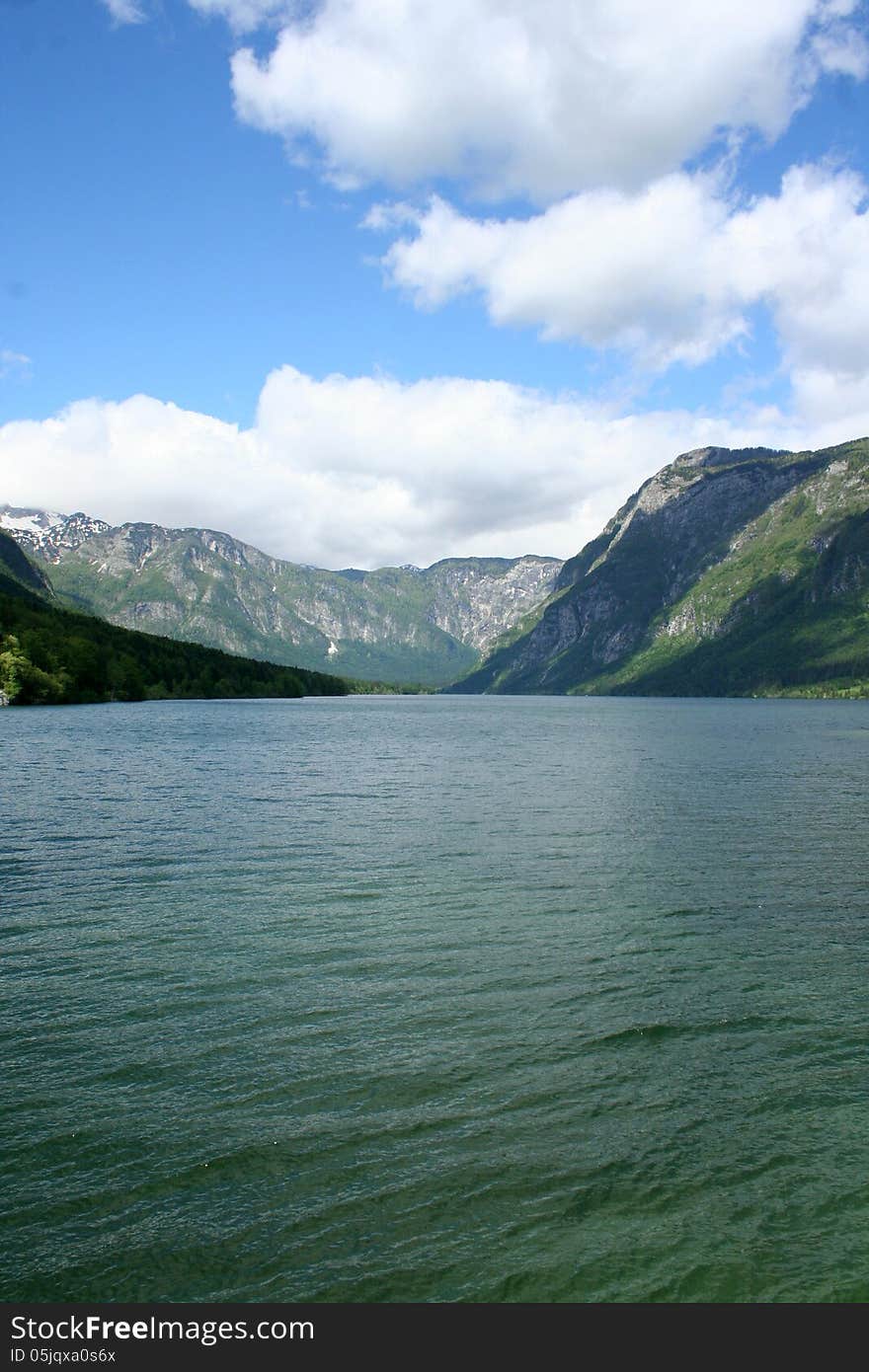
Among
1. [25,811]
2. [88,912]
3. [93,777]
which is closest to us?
[88,912]

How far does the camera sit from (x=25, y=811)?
2195 inches

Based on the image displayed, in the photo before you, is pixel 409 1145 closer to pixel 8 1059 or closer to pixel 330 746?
pixel 8 1059

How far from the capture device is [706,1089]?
19.4 m

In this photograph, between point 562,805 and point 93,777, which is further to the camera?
point 93,777

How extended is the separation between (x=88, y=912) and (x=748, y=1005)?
24.3 m

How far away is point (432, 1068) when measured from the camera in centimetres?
2000

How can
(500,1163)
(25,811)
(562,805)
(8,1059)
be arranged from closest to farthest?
(500,1163)
(8,1059)
(25,811)
(562,805)

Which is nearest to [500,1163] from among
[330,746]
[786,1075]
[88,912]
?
[786,1075]

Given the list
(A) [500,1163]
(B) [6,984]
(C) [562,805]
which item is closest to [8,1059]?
(B) [6,984]

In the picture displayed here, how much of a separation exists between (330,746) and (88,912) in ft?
280

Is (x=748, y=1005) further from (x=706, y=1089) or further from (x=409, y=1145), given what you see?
(x=409, y=1145)

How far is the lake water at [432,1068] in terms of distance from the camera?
1374 cm

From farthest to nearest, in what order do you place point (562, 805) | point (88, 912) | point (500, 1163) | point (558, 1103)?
point (562, 805), point (88, 912), point (558, 1103), point (500, 1163)

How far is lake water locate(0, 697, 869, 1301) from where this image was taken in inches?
541
